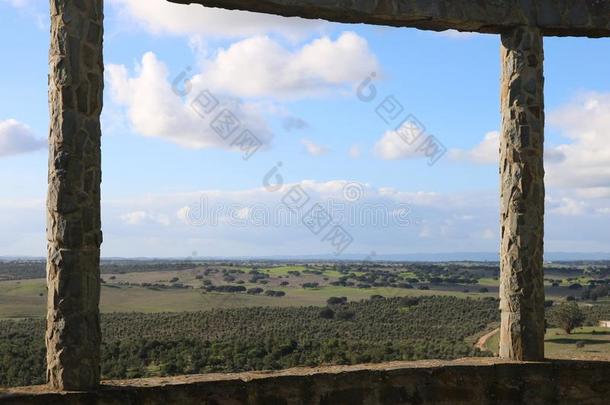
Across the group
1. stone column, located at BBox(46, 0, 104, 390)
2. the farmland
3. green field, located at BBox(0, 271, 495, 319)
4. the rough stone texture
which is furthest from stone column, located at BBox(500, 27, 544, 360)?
green field, located at BBox(0, 271, 495, 319)

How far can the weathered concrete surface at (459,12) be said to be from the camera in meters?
6.94

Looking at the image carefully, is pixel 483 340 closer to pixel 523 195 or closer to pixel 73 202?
pixel 523 195

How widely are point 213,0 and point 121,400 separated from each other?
11.5 feet

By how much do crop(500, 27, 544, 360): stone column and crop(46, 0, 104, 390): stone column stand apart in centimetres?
403

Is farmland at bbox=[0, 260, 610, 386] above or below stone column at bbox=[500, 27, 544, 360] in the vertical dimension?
below

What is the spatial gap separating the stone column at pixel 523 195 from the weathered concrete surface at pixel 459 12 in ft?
0.65

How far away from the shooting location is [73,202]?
5918 millimetres

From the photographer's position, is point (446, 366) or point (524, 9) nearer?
point (446, 366)

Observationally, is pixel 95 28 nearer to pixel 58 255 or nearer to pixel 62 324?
pixel 58 255

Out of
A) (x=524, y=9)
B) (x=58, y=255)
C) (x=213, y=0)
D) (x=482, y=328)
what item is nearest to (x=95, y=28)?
(x=213, y=0)

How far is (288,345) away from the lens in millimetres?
16844

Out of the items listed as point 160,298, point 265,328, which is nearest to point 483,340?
point 265,328

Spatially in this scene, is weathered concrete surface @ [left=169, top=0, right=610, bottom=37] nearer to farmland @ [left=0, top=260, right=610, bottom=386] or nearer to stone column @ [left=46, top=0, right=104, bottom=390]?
stone column @ [left=46, top=0, right=104, bottom=390]

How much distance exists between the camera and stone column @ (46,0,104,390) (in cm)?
589
